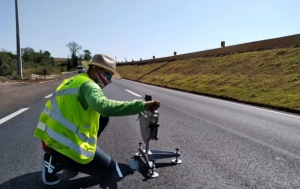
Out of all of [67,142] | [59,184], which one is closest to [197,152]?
[59,184]

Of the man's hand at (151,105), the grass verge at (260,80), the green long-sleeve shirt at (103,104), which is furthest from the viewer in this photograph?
the grass verge at (260,80)

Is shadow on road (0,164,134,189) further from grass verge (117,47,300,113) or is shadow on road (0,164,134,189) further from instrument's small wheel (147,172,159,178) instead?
grass verge (117,47,300,113)

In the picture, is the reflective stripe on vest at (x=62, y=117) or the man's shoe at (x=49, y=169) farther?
the man's shoe at (x=49, y=169)

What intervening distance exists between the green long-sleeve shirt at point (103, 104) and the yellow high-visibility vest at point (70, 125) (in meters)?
0.10

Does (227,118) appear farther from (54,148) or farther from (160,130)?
(54,148)

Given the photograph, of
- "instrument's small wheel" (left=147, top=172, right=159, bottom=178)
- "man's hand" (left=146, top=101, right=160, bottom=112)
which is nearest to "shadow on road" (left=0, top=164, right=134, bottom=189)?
"instrument's small wheel" (left=147, top=172, right=159, bottom=178)

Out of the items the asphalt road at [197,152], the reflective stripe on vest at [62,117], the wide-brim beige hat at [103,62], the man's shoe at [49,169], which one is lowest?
the asphalt road at [197,152]

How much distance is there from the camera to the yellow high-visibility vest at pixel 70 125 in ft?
9.57

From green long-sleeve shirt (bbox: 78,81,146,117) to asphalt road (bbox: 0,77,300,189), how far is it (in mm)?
1072

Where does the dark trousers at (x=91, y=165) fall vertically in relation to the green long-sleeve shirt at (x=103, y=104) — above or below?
below

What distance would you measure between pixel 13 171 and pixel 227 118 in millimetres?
6320

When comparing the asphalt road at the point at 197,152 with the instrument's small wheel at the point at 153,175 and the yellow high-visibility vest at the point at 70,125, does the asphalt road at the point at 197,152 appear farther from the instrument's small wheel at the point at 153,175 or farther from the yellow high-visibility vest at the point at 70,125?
the yellow high-visibility vest at the point at 70,125

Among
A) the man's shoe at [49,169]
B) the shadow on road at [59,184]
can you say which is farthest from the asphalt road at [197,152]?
the man's shoe at [49,169]

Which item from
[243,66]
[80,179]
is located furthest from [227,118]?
[243,66]
